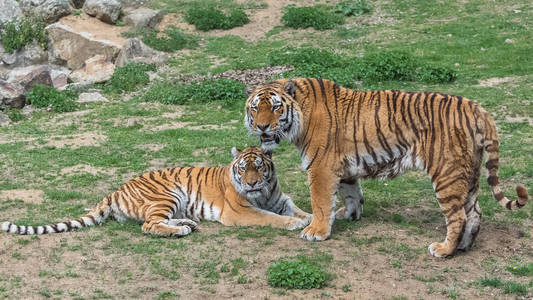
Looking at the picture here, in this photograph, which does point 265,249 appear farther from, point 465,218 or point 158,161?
point 158,161

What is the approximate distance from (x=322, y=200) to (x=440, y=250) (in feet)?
3.93

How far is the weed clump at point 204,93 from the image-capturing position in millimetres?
11947

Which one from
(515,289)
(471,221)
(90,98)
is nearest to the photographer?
(515,289)

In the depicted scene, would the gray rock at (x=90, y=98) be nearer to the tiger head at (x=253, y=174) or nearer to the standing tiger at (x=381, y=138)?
the tiger head at (x=253, y=174)

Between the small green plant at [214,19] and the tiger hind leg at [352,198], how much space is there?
1069 cm

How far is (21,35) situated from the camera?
16.2 metres

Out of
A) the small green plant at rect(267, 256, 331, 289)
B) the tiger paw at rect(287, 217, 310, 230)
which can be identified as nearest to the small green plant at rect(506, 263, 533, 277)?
the small green plant at rect(267, 256, 331, 289)

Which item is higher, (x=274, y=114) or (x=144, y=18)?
(x=274, y=114)

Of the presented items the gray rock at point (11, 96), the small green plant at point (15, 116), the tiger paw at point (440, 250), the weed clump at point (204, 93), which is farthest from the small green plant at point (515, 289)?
the gray rock at point (11, 96)

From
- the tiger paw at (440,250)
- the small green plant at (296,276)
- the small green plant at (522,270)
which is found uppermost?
the small green plant at (296,276)

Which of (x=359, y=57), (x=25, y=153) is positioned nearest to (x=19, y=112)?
(x=25, y=153)

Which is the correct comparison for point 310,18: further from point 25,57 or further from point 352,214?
point 352,214

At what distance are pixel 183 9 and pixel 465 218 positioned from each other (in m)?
13.6

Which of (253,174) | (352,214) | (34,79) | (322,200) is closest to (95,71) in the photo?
(34,79)
